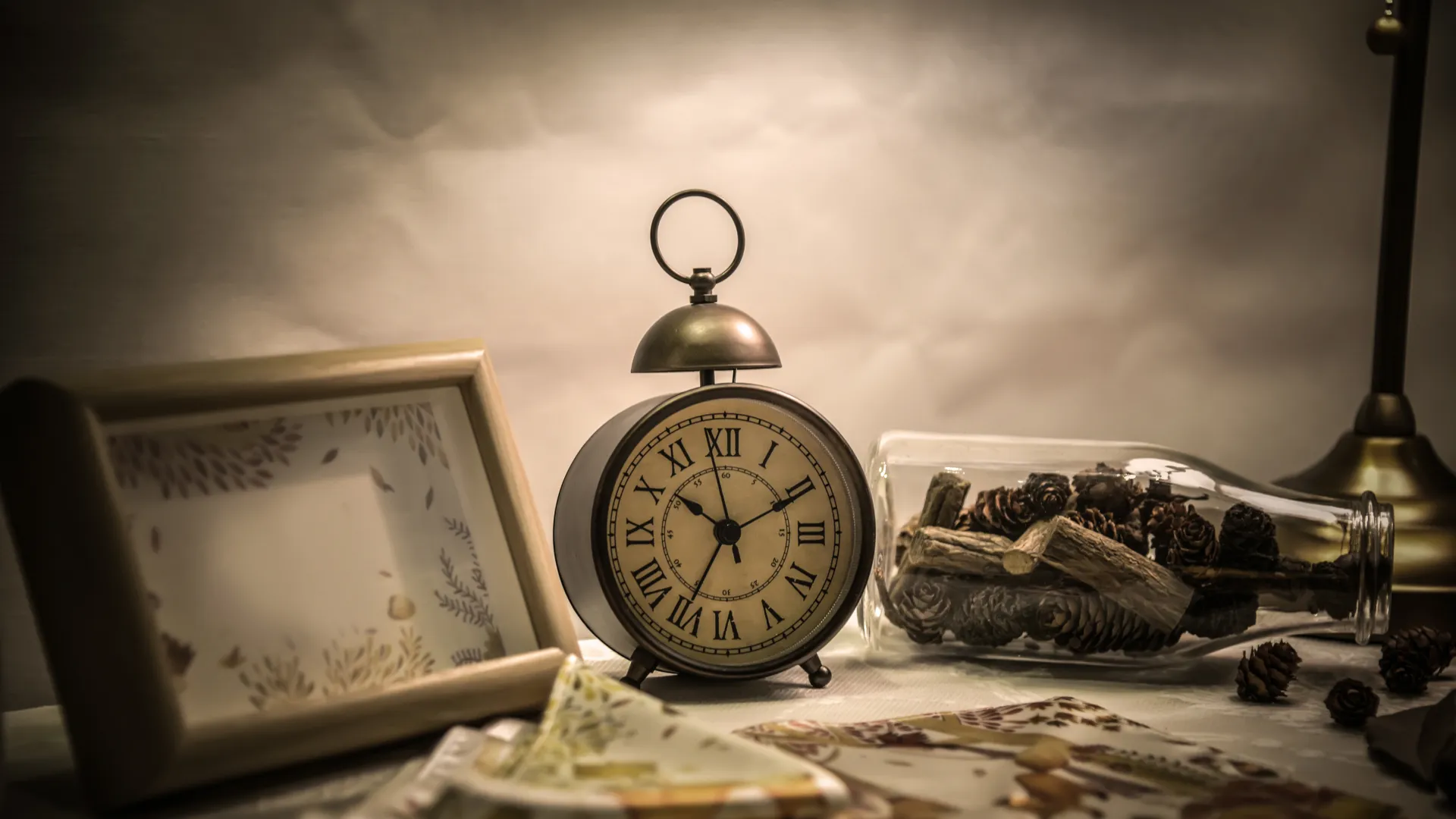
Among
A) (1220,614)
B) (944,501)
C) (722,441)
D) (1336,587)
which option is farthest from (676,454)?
(1336,587)

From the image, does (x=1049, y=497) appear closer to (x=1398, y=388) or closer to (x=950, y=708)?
(x=950, y=708)

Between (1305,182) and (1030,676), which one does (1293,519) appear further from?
(1305,182)

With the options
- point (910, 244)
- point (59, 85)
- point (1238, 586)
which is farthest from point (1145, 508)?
point (59, 85)

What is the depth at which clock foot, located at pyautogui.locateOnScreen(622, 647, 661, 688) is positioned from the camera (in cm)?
100

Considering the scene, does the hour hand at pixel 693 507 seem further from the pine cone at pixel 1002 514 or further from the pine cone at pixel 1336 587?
the pine cone at pixel 1336 587

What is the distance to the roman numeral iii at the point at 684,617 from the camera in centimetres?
102

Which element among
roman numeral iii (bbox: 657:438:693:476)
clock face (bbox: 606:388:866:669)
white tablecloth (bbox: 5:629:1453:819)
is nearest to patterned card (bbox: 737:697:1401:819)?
white tablecloth (bbox: 5:629:1453:819)

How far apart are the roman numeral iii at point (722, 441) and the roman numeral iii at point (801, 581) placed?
0.12m

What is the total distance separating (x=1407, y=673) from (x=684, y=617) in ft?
2.25

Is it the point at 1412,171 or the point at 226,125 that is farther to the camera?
the point at 1412,171

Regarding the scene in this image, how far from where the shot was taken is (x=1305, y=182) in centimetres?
150

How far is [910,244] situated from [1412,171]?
0.58m

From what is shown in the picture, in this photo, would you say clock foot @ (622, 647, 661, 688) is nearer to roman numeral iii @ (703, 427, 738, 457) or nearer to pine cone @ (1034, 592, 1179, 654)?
roman numeral iii @ (703, 427, 738, 457)

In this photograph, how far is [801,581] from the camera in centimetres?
104
